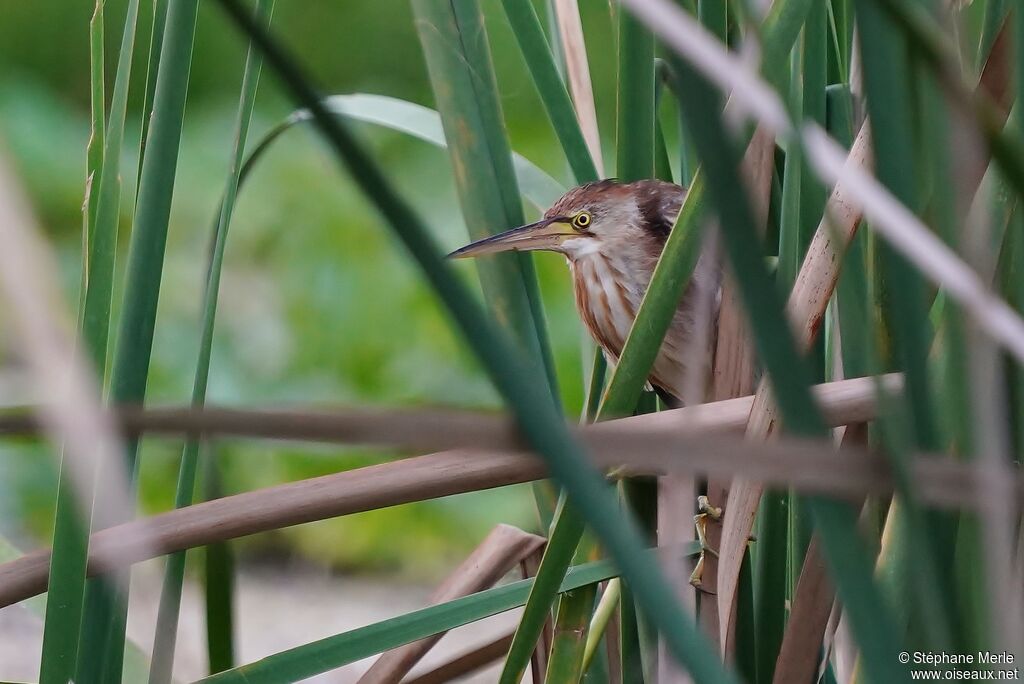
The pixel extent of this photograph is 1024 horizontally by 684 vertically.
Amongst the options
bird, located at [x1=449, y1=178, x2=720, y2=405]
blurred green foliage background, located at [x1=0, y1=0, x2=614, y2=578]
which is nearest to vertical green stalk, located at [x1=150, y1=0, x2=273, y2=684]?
bird, located at [x1=449, y1=178, x2=720, y2=405]

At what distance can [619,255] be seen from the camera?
1.05 metres

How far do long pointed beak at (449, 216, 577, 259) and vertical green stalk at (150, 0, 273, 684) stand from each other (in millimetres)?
150

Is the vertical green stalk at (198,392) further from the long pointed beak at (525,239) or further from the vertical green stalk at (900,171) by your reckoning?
the vertical green stalk at (900,171)

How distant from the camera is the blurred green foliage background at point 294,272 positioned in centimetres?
213

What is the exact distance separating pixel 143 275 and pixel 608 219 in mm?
610

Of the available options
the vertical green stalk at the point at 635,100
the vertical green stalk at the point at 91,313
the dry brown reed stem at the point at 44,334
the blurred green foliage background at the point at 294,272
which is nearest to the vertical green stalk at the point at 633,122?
the vertical green stalk at the point at 635,100

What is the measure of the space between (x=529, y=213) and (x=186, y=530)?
1601mm

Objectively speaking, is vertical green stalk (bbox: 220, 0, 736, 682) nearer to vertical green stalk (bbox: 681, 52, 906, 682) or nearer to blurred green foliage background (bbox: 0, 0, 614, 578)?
vertical green stalk (bbox: 681, 52, 906, 682)

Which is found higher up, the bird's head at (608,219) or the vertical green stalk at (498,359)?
the bird's head at (608,219)

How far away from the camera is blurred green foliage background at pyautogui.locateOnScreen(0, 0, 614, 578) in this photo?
213cm

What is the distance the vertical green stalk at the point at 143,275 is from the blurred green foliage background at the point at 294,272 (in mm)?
1297

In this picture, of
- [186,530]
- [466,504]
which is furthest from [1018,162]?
[466,504]

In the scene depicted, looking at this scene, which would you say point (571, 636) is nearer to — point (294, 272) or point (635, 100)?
point (635, 100)

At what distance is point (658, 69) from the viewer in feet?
2.29
